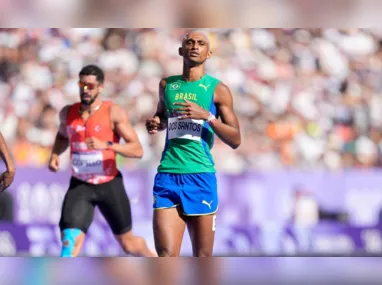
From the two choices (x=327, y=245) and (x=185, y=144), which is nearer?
(x=185, y=144)

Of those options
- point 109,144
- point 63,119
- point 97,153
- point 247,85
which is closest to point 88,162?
point 97,153

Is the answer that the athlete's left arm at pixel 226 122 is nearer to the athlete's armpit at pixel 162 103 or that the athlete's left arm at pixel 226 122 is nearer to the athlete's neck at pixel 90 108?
the athlete's armpit at pixel 162 103

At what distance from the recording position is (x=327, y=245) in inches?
485

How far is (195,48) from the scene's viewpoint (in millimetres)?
6973

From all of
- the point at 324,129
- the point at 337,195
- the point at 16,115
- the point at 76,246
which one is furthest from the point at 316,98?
the point at 76,246

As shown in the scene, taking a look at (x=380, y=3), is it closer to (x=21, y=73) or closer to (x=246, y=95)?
(x=246, y=95)

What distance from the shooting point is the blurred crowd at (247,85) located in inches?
529

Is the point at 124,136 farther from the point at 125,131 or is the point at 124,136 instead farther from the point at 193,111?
the point at 193,111

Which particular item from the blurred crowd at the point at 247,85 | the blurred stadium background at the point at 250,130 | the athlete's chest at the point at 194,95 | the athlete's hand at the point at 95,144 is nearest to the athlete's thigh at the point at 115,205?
the athlete's hand at the point at 95,144

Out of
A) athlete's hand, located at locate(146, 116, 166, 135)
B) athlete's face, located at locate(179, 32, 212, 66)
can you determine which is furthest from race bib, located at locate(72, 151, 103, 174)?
athlete's face, located at locate(179, 32, 212, 66)

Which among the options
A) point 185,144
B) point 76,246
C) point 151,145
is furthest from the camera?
point 151,145

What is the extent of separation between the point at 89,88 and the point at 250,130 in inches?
215

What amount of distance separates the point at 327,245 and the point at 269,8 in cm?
336

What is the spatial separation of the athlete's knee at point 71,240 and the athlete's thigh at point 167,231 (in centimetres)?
148
